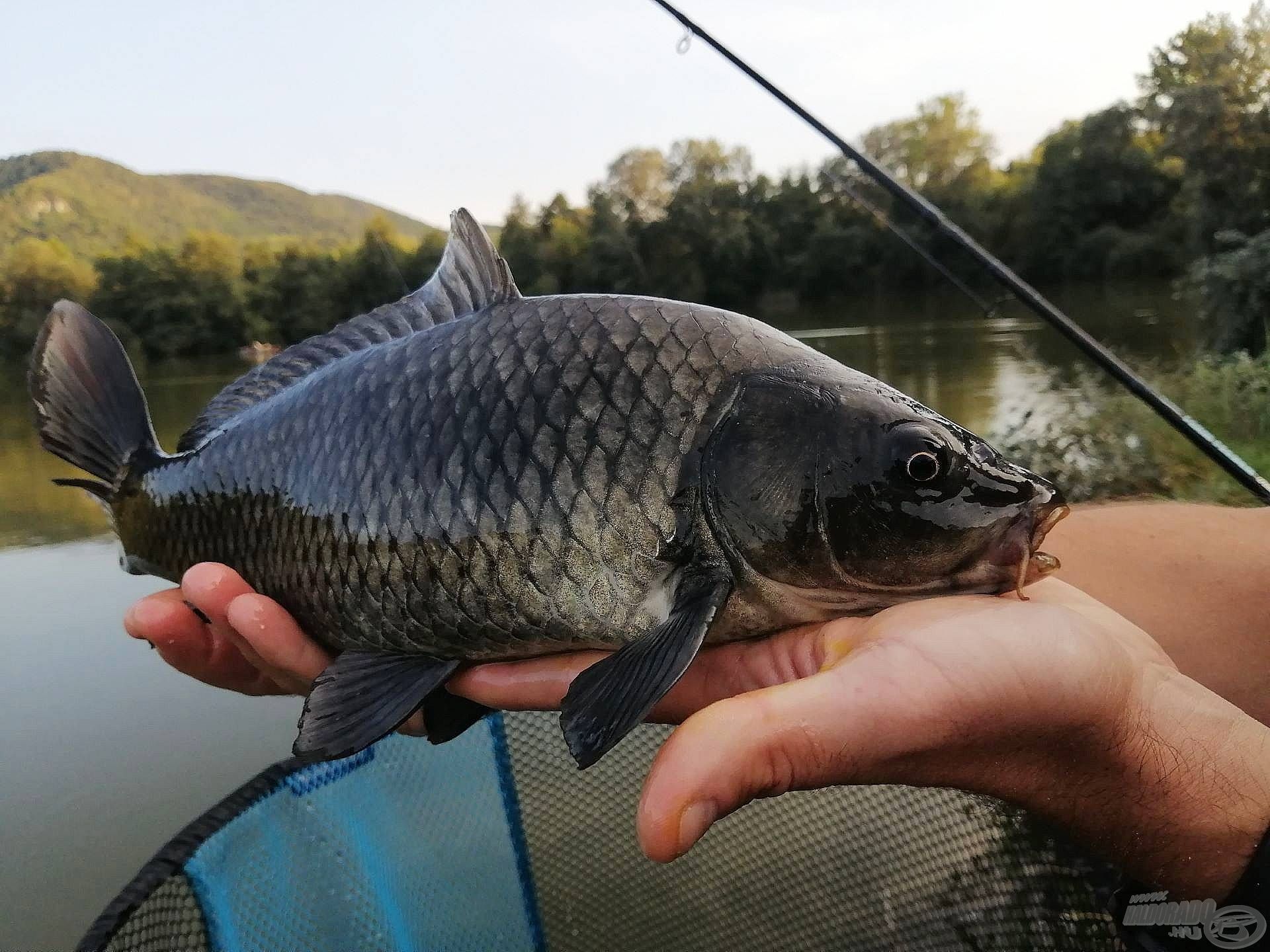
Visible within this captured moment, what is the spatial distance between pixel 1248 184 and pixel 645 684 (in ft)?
77.1

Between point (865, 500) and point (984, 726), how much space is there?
383 mm

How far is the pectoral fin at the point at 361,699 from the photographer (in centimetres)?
159

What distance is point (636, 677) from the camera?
127cm

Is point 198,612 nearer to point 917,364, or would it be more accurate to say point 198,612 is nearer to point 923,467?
point 923,467

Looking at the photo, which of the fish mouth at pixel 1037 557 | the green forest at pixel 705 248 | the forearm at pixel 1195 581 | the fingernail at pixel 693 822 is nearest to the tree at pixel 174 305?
the green forest at pixel 705 248

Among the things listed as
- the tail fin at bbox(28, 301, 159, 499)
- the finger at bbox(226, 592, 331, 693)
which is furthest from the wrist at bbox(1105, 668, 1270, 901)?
the tail fin at bbox(28, 301, 159, 499)

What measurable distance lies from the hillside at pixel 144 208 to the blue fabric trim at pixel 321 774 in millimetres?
37585

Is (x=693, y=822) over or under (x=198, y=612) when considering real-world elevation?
over

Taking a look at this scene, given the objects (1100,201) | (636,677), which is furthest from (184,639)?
(1100,201)

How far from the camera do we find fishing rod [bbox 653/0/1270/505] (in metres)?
2.54

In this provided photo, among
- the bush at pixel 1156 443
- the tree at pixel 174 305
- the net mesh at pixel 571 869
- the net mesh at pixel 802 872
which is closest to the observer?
the net mesh at pixel 571 869

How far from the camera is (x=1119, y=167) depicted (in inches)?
1537

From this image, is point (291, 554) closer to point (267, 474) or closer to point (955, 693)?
point (267, 474)

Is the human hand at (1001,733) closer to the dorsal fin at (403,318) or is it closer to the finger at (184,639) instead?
the dorsal fin at (403,318)
